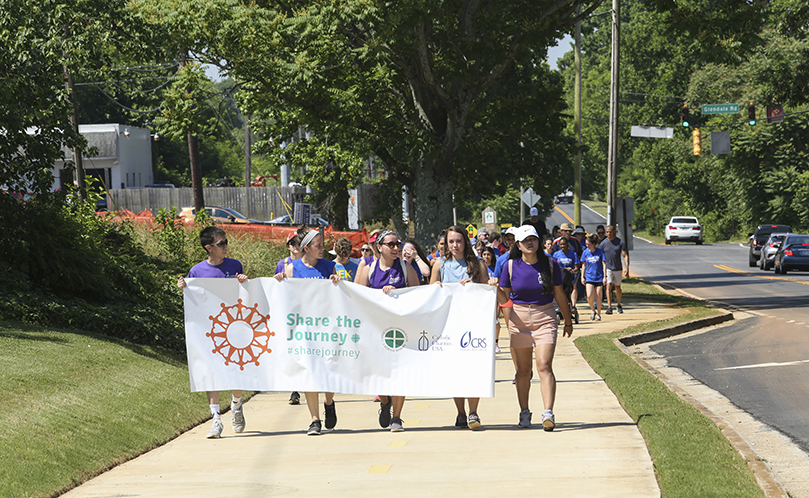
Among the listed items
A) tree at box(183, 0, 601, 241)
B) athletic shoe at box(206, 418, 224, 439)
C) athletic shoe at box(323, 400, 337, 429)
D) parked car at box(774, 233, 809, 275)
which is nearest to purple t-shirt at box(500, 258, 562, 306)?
athletic shoe at box(323, 400, 337, 429)

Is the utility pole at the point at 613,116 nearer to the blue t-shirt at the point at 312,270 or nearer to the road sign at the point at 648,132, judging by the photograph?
the road sign at the point at 648,132

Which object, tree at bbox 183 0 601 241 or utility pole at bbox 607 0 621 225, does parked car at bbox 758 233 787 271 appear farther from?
tree at bbox 183 0 601 241

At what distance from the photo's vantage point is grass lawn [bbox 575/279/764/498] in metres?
6.41

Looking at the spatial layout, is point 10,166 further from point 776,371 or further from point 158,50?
point 776,371

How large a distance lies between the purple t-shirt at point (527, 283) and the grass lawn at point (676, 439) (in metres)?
1.49

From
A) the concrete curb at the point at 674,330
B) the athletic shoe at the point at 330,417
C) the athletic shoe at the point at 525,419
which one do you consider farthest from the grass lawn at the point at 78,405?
the concrete curb at the point at 674,330

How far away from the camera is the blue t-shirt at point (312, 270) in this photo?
364 inches

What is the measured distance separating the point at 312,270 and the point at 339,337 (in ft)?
2.42

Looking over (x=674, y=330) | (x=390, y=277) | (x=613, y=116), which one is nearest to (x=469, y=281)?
(x=390, y=277)

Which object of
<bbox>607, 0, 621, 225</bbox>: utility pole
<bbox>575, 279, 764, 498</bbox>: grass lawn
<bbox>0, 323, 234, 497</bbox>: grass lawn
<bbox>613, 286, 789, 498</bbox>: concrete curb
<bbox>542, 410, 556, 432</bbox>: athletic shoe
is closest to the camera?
<bbox>575, 279, 764, 498</bbox>: grass lawn

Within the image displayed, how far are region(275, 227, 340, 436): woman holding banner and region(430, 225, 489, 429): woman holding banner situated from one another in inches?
42.6

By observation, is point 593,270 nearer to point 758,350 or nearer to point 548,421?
point 758,350

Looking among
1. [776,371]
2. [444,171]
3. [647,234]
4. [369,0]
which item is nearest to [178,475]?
[776,371]

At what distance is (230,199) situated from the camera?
194 ft
